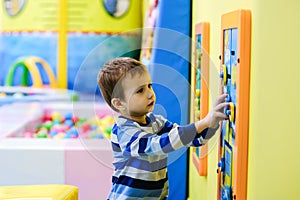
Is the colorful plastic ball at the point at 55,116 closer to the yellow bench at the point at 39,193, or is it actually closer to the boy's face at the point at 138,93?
the yellow bench at the point at 39,193

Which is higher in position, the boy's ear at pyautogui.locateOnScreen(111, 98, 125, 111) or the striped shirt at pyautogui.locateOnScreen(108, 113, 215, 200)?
the boy's ear at pyautogui.locateOnScreen(111, 98, 125, 111)

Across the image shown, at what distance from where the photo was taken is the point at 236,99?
134 cm

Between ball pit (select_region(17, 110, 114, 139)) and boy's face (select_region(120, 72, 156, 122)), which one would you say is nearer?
boy's face (select_region(120, 72, 156, 122))

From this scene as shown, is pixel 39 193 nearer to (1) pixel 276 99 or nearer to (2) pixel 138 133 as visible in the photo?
(2) pixel 138 133

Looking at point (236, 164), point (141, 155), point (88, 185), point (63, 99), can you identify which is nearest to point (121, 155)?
point (141, 155)

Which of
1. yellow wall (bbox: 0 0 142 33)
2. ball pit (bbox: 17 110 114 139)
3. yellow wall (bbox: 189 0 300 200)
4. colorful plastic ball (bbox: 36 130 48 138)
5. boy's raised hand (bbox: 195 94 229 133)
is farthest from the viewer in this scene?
yellow wall (bbox: 0 0 142 33)

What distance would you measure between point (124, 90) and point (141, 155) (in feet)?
0.54

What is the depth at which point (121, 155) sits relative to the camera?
4.93 feet

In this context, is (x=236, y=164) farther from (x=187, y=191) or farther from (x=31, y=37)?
(x=31, y=37)

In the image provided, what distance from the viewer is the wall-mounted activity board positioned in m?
1.28

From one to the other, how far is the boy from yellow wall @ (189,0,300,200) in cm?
17

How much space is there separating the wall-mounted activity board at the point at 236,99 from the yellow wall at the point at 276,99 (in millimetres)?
42

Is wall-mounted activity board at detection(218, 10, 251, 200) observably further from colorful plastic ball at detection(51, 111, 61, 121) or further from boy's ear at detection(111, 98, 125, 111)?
colorful plastic ball at detection(51, 111, 61, 121)

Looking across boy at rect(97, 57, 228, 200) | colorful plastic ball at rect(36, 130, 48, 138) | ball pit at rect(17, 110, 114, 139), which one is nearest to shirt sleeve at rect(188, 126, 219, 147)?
boy at rect(97, 57, 228, 200)
